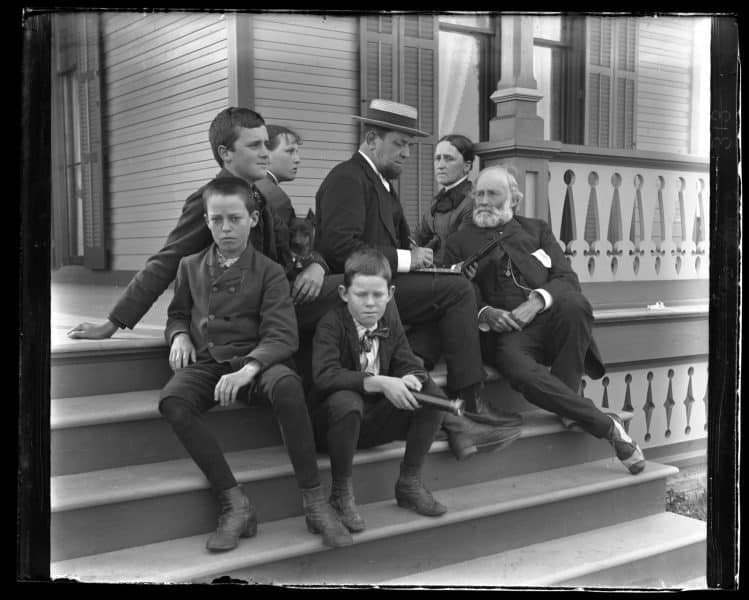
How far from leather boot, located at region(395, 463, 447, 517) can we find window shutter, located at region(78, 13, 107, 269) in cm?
176

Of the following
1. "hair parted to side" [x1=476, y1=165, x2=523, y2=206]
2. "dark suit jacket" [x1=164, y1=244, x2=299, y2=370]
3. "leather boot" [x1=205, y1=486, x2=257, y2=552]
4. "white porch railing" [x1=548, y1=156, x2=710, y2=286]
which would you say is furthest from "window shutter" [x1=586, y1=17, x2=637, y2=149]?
"leather boot" [x1=205, y1=486, x2=257, y2=552]

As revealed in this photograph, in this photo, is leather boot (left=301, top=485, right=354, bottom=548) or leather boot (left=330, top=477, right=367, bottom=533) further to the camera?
leather boot (left=330, top=477, right=367, bottom=533)

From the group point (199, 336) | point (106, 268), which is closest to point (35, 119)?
point (106, 268)

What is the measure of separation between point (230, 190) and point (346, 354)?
907 millimetres

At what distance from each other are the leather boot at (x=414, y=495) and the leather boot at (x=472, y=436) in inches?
11.4

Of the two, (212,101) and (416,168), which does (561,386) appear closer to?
(416,168)

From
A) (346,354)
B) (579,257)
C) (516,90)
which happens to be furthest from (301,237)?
(579,257)

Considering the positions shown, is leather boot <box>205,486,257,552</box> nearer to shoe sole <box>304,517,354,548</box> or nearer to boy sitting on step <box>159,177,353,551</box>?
boy sitting on step <box>159,177,353,551</box>

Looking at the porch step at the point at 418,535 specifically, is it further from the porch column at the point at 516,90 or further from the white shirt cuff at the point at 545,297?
the porch column at the point at 516,90

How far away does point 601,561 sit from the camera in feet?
12.2

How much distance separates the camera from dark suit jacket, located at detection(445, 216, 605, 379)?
409cm

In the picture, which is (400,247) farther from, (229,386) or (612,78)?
(612,78)

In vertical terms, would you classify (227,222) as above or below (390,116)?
below

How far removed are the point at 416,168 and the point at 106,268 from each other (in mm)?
1733
